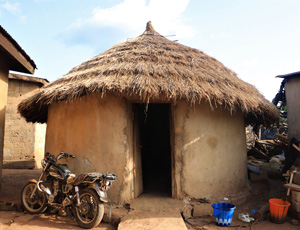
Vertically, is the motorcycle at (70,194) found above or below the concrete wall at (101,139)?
below

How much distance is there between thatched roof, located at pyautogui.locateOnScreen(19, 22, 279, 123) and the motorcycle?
142cm

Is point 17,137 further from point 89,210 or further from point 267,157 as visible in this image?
point 267,157

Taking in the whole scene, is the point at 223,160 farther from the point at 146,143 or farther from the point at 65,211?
the point at 146,143

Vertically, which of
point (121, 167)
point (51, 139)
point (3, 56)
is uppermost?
point (3, 56)

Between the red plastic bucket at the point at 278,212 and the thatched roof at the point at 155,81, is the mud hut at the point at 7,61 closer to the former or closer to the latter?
the thatched roof at the point at 155,81

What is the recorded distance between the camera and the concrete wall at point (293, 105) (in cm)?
703

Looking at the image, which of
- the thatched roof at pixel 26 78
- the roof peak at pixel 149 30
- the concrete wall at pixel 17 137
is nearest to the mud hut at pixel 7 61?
the roof peak at pixel 149 30

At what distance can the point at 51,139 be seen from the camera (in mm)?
5516

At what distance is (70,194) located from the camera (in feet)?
14.1

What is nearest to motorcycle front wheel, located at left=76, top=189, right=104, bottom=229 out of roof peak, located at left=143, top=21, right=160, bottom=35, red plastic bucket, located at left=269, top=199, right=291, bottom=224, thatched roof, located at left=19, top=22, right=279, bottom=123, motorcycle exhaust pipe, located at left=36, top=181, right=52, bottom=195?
motorcycle exhaust pipe, located at left=36, top=181, right=52, bottom=195

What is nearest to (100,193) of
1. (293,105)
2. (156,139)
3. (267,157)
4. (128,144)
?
(128,144)

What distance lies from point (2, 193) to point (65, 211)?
100 inches

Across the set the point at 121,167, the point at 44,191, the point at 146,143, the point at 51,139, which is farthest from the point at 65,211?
the point at 146,143

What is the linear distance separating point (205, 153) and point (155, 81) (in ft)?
5.68
